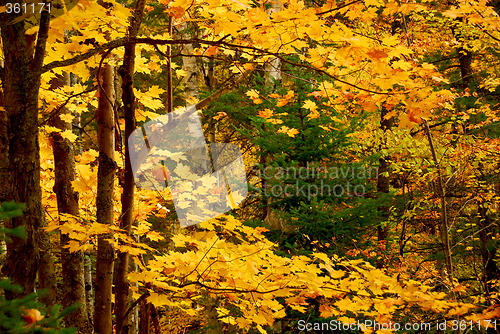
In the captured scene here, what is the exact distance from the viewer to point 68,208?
10.5 feet

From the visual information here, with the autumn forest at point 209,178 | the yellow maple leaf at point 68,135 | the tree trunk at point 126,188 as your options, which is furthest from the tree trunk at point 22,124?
the yellow maple leaf at point 68,135

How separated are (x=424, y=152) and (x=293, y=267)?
13.4ft

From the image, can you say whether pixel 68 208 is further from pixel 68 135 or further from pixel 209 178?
pixel 209 178

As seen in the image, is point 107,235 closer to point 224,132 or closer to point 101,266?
point 101,266

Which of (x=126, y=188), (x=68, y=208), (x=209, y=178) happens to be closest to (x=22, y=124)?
(x=126, y=188)

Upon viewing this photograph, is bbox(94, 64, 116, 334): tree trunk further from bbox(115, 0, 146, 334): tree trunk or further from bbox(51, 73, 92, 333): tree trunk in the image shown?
bbox(51, 73, 92, 333): tree trunk

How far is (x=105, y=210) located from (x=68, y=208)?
0.92 m

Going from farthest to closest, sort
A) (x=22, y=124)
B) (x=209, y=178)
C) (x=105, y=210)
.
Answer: (x=209, y=178), (x=105, y=210), (x=22, y=124)

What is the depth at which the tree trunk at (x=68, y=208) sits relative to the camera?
3.08 m

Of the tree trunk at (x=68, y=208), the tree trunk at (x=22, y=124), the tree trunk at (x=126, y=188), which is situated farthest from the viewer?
the tree trunk at (x=68, y=208)

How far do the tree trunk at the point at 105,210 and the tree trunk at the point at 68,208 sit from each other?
502 millimetres

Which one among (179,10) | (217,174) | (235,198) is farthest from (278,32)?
(217,174)

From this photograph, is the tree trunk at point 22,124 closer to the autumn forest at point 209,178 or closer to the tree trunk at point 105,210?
the autumn forest at point 209,178

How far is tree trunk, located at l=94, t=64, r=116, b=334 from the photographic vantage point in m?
2.48
